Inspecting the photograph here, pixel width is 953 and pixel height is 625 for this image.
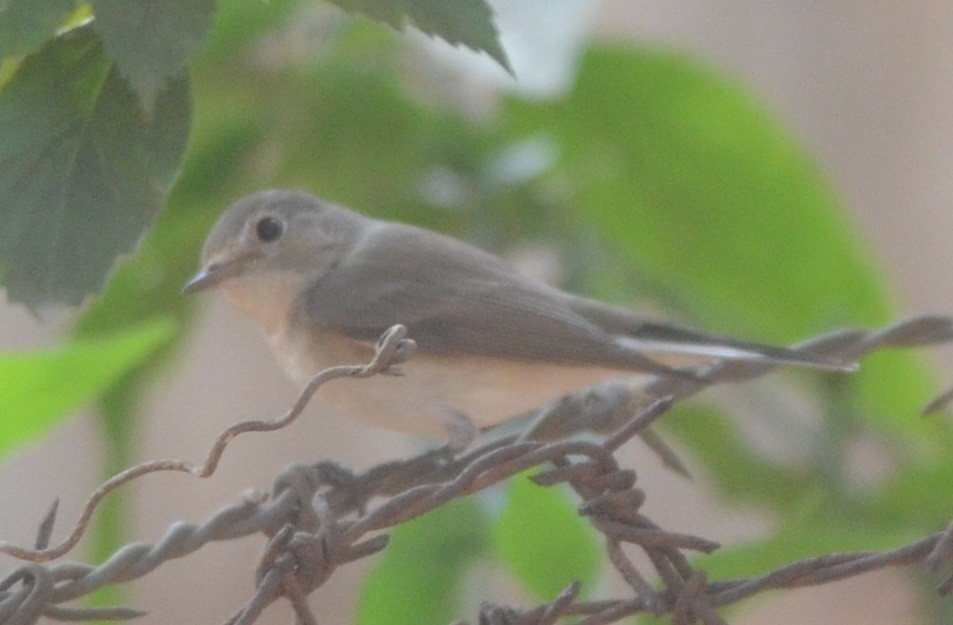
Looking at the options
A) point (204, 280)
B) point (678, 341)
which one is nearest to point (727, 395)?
point (678, 341)

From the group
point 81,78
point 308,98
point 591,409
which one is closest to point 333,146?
point 308,98

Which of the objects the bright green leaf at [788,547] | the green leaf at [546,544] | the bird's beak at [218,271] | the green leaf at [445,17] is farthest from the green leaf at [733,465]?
the green leaf at [445,17]

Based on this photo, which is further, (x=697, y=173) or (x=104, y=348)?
(x=697, y=173)

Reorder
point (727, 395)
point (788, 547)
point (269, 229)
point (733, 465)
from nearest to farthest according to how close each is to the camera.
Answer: point (788, 547) < point (269, 229) < point (733, 465) < point (727, 395)

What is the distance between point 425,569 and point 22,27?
2.90 ft

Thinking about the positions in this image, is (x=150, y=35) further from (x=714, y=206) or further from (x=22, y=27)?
(x=714, y=206)

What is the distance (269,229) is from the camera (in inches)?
63.3

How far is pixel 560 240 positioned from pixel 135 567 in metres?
1.21

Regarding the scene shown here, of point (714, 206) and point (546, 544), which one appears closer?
point (546, 544)

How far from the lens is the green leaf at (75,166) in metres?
0.81

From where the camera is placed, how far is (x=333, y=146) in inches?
73.7

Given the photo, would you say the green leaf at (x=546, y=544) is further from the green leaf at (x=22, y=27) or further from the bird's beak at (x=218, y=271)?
the green leaf at (x=22, y=27)

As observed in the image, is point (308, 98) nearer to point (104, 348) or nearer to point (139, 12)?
point (104, 348)

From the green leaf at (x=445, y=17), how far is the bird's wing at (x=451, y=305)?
60 cm
